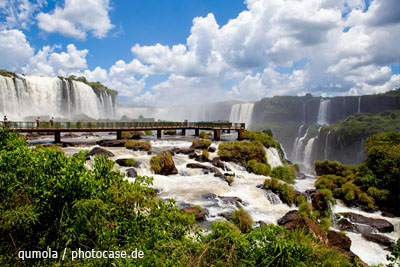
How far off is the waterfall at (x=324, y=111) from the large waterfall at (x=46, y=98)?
73.1 m

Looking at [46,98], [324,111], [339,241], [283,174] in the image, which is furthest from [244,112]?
[339,241]

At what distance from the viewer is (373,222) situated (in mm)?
16172

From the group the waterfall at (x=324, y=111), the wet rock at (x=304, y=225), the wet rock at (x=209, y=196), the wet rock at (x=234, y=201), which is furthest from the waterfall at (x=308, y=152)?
the wet rock at (x=304, y=225)

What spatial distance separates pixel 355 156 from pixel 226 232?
1952 inches

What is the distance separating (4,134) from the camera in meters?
8.62

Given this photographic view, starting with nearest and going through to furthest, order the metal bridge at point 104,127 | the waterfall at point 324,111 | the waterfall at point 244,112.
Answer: the metal bridge at point 104,127 < the waterfall at point 324,111 < the waterfall at point 244,112

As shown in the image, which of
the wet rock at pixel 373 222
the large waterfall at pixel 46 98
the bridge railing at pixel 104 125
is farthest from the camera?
the large waterfall at pixel 46 98

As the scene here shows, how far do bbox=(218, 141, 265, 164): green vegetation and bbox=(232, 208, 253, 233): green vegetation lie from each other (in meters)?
13.5

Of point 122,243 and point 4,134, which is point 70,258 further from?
point 4,134

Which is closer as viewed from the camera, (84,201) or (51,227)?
(84,201)

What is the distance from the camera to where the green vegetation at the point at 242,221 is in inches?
480

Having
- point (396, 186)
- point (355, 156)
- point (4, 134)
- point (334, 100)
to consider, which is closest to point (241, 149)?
point (396, 186)

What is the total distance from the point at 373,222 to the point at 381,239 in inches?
88.8

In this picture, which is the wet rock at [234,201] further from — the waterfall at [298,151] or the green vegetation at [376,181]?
the waterfall at [298,151]
